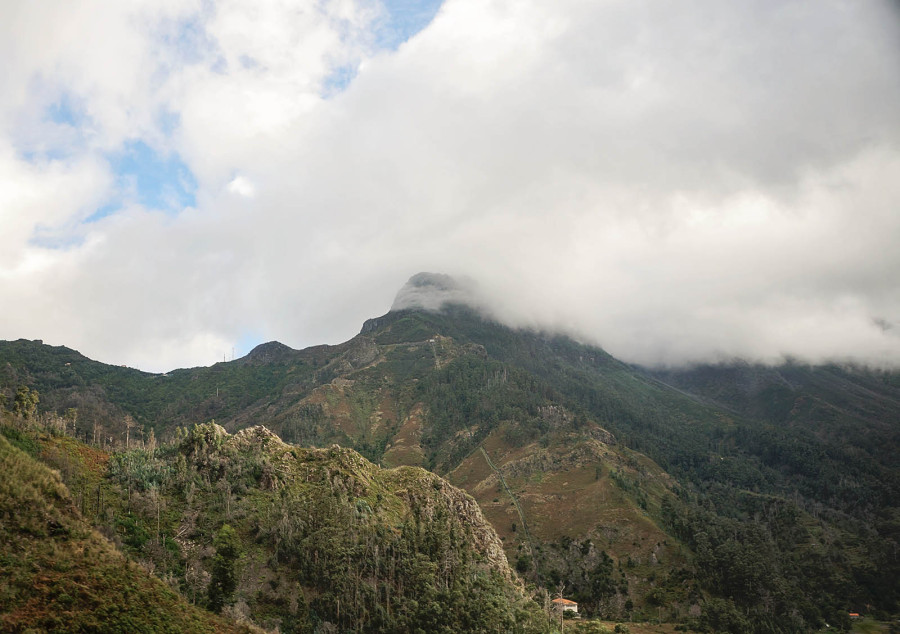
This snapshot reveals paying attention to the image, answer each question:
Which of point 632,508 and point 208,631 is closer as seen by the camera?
point 208,631

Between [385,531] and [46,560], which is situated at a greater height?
[46,560]

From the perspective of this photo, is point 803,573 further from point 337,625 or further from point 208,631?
point 208,631

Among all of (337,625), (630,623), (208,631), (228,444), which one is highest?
(228,444)

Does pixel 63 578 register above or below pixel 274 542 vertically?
above

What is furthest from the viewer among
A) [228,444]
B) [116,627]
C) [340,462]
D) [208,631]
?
[340,462]

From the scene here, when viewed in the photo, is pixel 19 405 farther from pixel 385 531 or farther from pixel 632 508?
pixel 632 508

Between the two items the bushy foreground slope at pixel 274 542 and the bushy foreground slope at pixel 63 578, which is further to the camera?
the bushy foreground slope at pixel 274 542

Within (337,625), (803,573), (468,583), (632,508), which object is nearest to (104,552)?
(337,625)

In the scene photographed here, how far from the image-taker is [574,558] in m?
178

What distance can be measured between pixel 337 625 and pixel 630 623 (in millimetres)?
92052

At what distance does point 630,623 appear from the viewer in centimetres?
13975

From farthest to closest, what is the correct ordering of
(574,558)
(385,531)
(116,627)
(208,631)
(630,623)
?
(574,558) < (630,623) < (385,531) < (208,631) < (116,627)

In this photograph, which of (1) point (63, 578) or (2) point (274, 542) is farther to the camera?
(2) point (274, 542)

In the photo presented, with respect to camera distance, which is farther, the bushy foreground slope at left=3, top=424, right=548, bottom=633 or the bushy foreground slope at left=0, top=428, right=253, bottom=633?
the bushy foreground slope at left=3, top=424, right=548, bottom=633
